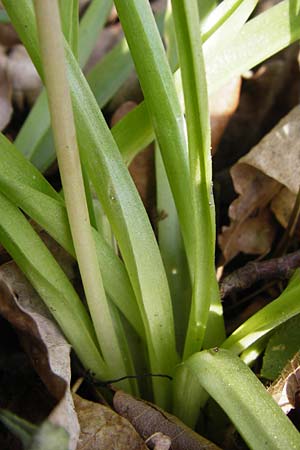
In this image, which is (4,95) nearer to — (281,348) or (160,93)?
(160,93)

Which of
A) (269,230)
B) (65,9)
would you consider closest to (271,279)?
(269,230)

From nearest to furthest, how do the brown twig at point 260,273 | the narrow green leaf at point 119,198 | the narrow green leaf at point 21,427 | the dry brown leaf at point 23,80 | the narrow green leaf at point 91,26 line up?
the narrow green leaf at point 21,427 → the narrow green leaf at point 119,198 → the brown twig at point 260,273 → the narrow green leaf at point 91,26 → the dry brown leaf at point 23,80

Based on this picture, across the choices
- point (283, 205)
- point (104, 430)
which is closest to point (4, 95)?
point (283, 205)

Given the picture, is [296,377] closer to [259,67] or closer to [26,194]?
[26,194]

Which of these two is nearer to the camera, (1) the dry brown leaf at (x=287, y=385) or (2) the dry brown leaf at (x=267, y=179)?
(1) the dry brown leaf at (x=287, y=385)

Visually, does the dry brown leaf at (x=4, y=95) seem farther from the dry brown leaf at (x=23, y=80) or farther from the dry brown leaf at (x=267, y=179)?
the dry brown leaf at (x=267, y=179)

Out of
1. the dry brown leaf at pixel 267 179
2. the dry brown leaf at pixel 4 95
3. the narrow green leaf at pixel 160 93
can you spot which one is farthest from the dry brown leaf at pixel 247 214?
the dry brown leaf at pixel 4 95
